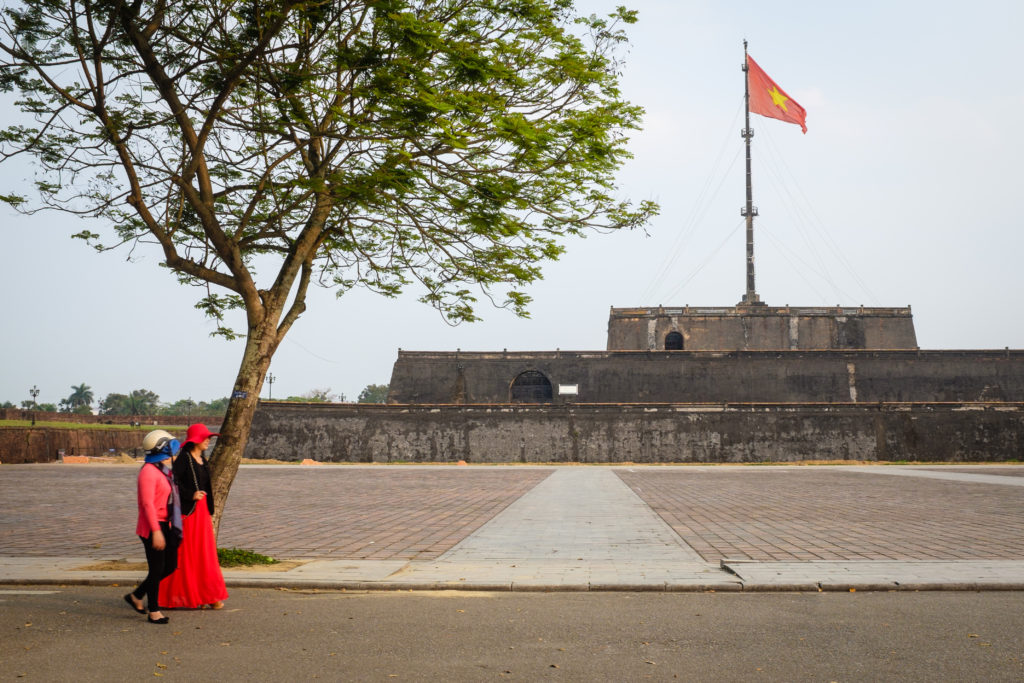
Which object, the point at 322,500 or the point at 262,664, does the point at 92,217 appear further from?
the point at 322,500

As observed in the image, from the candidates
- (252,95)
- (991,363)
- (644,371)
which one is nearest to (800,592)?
(252,95)

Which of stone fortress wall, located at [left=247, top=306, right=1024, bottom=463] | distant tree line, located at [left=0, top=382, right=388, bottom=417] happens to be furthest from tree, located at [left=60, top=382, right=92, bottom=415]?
stone fortress wall, located at [left=247, top=306, right=1024, bottom=463]

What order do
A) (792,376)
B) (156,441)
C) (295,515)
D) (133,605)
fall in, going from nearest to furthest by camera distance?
(133,605) → (156,441) → (295,515) → (792,376)

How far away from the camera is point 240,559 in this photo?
738cm

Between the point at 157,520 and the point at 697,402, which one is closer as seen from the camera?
the point at 157,520

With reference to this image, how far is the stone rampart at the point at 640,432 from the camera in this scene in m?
30.6

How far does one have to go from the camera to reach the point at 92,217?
329 inches

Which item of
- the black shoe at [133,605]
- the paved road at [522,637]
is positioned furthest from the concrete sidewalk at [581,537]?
the black shoe at [133,605]

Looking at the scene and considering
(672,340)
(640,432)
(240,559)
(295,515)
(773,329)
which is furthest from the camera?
(672,340)

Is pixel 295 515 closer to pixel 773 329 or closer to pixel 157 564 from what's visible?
pixel 157 564

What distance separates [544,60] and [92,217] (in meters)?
5.26

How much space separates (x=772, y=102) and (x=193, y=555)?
4360 centimetres

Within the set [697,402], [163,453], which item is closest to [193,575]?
[163,453]

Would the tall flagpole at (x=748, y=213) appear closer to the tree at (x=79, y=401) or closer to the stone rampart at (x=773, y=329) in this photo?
the stone rampart at (x=773, y=329)
